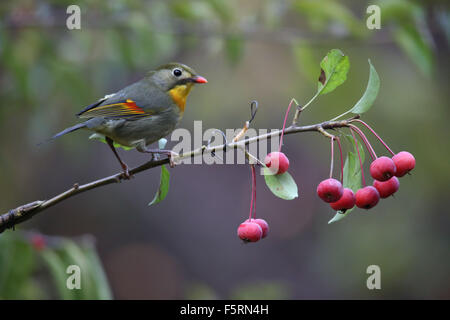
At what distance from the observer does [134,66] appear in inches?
156

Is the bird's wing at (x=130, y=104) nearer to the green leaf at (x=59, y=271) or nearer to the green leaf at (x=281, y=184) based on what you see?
the green leaf at (x=59, y=271)

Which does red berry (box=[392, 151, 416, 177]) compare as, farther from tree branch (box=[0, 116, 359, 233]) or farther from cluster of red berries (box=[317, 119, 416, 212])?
tree branch (box=[0, 116, 359, 233])

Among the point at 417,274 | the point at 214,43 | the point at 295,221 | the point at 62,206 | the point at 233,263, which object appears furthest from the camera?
the point at 295,221

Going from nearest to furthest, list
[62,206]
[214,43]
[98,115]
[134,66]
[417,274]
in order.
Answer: [98,115] < [134,66] < [214,43] < [417,274] < [62,206]

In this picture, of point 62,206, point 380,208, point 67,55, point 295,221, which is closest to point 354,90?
point 380,208

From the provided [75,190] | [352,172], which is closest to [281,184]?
[352,172]

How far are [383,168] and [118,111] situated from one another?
1787 millimetres

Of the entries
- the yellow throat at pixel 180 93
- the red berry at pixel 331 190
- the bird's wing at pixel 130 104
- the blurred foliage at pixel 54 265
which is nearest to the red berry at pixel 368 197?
the red berry at pixel 331 190

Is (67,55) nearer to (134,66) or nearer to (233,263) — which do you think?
(134,66)

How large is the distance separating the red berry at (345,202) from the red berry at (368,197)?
1.1 inches

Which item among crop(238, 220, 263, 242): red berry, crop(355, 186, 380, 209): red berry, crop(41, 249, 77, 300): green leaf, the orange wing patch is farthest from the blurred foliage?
crop(355, 186, 380, 209): red berry

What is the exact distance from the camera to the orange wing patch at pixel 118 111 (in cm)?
298

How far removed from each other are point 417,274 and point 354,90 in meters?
2.57

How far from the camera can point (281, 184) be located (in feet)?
6.24
